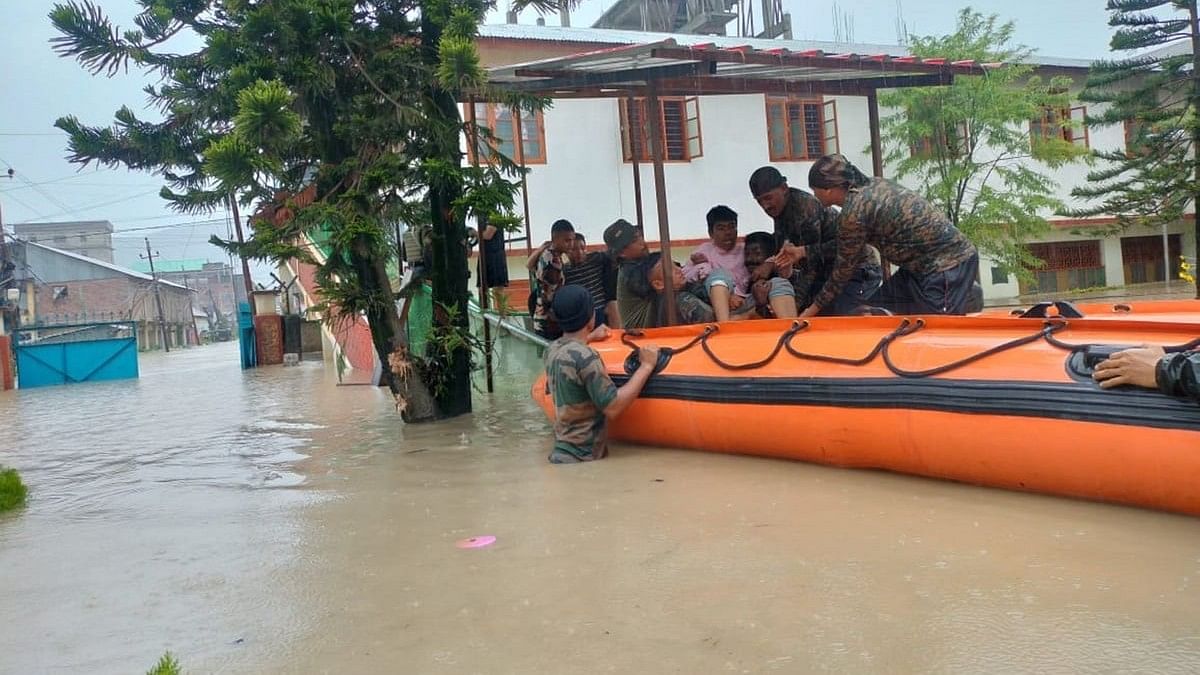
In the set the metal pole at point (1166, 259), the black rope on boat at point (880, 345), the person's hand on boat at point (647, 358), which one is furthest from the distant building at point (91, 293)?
the black rope on boat at point (880, 345)

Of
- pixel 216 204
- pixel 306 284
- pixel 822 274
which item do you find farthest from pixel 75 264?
pixel 822 274

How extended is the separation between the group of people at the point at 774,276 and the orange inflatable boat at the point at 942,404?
18 centimetres

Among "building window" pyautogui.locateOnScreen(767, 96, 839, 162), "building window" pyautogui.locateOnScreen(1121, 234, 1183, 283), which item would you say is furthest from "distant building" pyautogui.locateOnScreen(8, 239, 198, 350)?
"building window" pyautogui.locateOnScreen(1121, 234, 1183, 283)

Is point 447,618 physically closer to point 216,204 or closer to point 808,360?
point 808,360

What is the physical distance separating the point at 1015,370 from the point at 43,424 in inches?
398

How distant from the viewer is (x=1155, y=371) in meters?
3.03

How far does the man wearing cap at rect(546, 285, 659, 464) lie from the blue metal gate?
678 inches

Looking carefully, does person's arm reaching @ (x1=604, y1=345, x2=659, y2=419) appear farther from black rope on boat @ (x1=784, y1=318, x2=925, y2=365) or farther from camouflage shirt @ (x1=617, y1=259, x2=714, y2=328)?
camouflage shirt @ (x1=617, y1=259, x2=714, y2=328)

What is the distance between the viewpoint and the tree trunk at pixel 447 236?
6.22 metres

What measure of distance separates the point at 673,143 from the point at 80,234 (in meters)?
56.8

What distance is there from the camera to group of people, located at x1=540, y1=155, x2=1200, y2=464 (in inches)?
181

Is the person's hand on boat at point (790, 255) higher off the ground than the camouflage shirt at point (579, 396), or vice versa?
the person's hand on boat at point (790, 255)

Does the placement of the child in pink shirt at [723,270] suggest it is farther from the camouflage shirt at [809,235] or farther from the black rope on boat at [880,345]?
the black rope on boat at [880,345]

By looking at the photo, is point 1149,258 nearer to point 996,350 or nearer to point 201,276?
point 996,350
